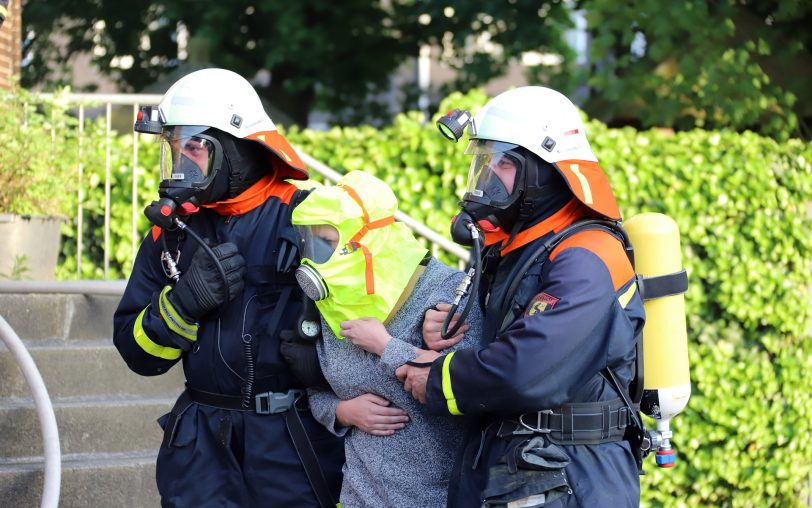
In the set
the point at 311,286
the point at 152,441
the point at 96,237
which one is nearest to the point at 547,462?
the point at 311,286

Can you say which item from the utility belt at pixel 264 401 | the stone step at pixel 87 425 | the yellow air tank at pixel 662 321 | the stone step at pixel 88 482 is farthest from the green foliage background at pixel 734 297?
the utility belt at pixel 264 401

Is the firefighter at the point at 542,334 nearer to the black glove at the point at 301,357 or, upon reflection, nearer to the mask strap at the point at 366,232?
the mask strap at the point at 366,232

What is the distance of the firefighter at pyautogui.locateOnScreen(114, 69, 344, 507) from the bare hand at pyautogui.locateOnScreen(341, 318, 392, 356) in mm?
291

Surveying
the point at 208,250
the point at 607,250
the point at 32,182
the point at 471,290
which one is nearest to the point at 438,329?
the point at 471,290

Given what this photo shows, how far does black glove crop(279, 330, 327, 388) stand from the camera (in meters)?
3.29

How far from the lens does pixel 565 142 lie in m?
3.04

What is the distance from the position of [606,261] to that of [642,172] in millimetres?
3471

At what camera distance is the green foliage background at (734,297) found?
609 cm

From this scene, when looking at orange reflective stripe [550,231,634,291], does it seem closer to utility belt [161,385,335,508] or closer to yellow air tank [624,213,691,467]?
yellow air tank [624,213,691,467]

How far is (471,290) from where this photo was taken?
10.00 ft

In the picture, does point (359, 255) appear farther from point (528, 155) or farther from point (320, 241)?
point (528, 155)

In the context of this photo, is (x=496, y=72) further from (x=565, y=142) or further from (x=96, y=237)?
(x=565, y=142)

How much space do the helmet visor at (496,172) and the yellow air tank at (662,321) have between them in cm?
55

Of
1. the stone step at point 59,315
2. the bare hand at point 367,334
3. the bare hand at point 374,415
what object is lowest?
the stone step at point 59,315
